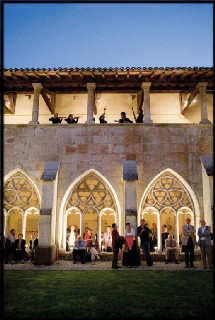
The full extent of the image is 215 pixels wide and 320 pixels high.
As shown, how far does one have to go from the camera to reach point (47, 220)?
1188 cm

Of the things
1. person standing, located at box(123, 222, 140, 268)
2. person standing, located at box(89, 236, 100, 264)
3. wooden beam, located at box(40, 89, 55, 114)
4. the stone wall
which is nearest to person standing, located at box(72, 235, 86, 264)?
person standing, located at box(89, 236, 100, 264)

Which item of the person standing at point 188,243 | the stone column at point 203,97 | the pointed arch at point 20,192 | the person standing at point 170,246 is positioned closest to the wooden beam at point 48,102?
the pointed arch at point 20,192

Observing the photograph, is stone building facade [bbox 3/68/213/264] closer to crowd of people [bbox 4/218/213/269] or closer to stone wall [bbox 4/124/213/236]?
stone wall [bbox 4/124/213/236]

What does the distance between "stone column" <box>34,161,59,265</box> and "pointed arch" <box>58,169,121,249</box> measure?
1.84 ft

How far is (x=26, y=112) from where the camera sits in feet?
56.7

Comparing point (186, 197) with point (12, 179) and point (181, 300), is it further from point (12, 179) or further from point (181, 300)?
point (181, 300)

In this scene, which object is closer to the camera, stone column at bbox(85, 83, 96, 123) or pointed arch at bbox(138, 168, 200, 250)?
pointed arch at bbox(138, 168, 200, 250)

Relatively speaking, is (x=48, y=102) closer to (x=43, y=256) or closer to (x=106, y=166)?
(x=106, y=166)

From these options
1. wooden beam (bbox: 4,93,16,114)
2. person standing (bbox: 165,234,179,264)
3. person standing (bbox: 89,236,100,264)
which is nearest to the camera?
person standing (bbox: 165,234,179,264)

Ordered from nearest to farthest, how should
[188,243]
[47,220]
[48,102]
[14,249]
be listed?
1. [188,243]
2. [47,220]
3. [14,249]
4. [48,102]

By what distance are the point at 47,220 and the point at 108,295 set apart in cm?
603

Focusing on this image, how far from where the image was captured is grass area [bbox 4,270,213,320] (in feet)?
16.5

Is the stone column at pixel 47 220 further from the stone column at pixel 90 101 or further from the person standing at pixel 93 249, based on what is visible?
the stone column at pixel 90 101

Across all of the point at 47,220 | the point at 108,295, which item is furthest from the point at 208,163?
the point at 108,295
